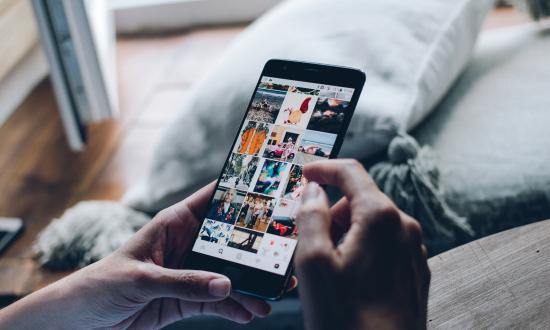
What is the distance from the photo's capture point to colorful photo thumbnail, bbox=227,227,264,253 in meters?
0.55

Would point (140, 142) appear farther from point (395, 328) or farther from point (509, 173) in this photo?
point (395, 328)

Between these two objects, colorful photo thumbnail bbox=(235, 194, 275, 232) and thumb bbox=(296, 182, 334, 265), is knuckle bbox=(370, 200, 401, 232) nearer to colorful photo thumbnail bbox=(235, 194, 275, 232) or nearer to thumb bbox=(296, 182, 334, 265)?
thumb bbox=(296, 182, 334, 265)

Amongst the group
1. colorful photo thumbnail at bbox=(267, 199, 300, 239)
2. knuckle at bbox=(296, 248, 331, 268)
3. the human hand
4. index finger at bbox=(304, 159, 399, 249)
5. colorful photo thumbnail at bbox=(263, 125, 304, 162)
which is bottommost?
the human hand

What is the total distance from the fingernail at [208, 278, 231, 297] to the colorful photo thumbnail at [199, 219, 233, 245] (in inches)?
2.5

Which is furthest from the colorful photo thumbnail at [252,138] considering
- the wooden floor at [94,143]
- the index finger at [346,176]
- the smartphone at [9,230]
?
the smartphone at [9,230]

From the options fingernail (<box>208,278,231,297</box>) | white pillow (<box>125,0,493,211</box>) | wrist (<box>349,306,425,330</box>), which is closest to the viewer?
wrist (<box>349,306,425,330</box>)

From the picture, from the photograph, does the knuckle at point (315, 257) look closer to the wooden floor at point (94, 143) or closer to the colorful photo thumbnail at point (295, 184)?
the colorful photo thumbnail at point (295, 184)

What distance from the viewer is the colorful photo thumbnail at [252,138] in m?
0.61

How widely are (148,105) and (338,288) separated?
1151 millimetres

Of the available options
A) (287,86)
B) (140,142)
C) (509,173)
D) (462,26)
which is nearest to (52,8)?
(140,142)

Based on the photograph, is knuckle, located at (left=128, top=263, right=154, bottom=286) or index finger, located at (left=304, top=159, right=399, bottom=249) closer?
index finger, located at (left=304, top=159, right=399, bottom=249)

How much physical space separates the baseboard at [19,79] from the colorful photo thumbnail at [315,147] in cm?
78

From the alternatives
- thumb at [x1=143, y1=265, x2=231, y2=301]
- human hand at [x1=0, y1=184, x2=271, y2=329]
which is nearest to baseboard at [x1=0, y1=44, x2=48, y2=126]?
human hand at [x1=0, y1=184, x2=271, y2=329]

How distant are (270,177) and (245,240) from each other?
73 mm
